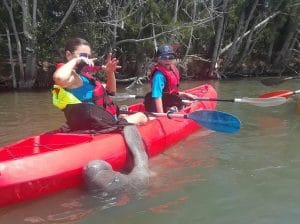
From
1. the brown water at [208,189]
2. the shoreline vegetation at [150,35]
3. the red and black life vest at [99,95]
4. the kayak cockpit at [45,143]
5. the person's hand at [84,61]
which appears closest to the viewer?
the brown water at [208,189]

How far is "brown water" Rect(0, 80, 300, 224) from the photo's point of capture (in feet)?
12.6

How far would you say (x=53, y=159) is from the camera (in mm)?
4172

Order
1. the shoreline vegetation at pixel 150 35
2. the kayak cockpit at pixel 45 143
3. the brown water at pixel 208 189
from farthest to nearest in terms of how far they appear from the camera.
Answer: the shoreline vegetation at pixel 150 35 → the kayak cockpit at pixel 45 143 → the brown water at pixel 208 189

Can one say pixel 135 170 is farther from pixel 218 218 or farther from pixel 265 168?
pixel 265 168

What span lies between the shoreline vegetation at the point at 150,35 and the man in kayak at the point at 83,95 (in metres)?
6.06

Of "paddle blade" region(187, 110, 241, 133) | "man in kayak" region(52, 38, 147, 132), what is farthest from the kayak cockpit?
"paddle blade" region(187, 110, 241, 133)

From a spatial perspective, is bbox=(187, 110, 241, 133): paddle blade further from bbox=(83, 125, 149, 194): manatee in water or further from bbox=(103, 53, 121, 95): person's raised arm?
bbox=(83, 125, 149, 194): manatee in water

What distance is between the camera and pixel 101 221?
3.73 metres

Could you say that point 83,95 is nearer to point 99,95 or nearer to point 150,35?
point 99,95

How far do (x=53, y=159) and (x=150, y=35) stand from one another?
10.6m

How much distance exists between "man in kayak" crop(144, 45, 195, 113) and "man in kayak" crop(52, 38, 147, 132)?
847 mm

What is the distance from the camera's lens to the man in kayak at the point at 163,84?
5934mm

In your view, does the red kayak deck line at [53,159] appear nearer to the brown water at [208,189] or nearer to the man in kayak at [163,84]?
the brown water at [208,189]

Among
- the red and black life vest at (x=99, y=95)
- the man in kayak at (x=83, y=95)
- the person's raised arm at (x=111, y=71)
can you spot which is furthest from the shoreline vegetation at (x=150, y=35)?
the man in kayak at (x=83, y=95)
